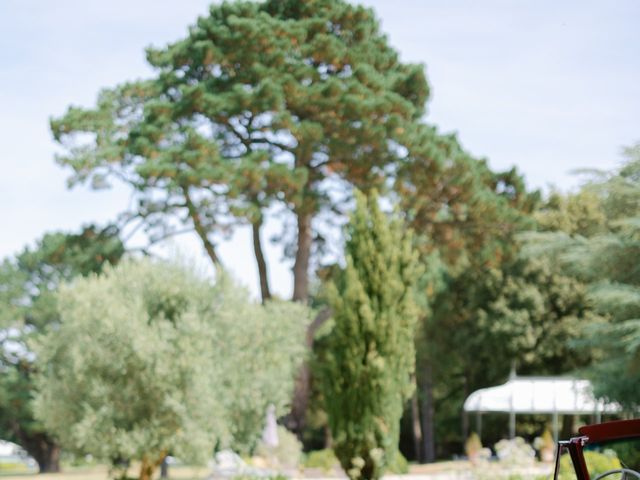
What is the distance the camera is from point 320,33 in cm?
3122

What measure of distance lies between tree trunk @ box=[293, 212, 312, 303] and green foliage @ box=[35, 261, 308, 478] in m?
11.7

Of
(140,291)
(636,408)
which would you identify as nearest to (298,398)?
(636,408)

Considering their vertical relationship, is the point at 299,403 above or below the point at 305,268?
below

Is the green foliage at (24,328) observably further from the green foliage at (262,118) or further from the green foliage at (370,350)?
the green foliage at (370,350)

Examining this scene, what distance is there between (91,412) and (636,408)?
13.2 m

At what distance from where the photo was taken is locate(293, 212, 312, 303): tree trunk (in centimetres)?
3141

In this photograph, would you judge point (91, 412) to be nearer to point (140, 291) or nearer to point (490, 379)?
point (140, 291)

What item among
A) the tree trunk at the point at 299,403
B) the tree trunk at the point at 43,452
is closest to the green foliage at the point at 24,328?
the tree trunk at the point at 43,452

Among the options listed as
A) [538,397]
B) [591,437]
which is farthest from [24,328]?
[591,437]

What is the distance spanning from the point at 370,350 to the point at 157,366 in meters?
4.21

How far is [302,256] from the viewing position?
3188cm

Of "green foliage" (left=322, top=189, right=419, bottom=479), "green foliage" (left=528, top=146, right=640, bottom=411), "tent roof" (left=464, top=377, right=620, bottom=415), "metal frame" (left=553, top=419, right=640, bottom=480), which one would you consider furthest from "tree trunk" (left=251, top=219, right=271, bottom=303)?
"metal frame" (left=553, top=419, right=640, bottom=480)

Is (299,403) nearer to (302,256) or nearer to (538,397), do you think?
(302,256)

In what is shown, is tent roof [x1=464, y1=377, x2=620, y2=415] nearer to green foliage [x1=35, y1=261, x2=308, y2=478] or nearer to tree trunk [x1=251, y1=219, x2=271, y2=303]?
tree trunk [x1=251, y1=219, x2=271, y2=303]
